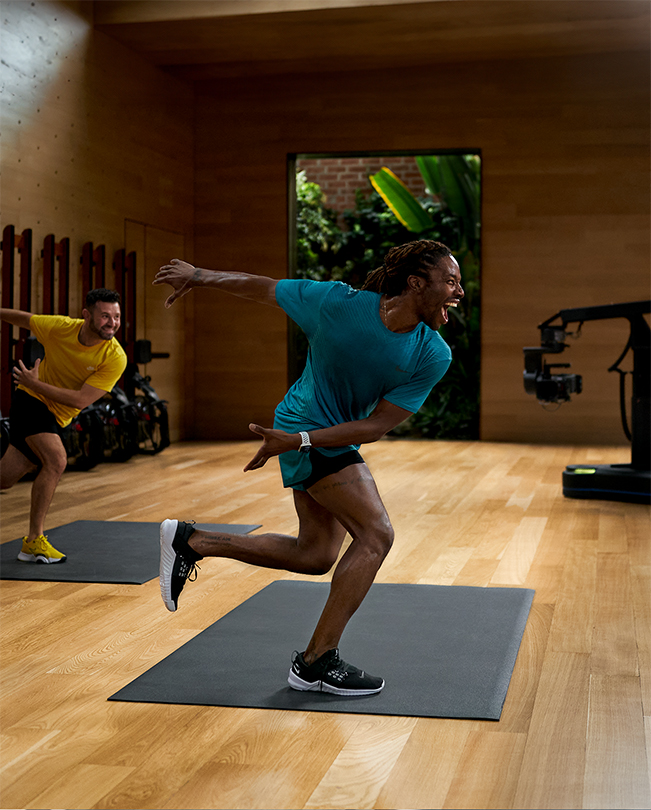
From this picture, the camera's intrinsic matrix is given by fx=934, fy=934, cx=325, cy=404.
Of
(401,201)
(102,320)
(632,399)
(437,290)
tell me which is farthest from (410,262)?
(401,201)

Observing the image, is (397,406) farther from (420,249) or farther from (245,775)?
(245,775)

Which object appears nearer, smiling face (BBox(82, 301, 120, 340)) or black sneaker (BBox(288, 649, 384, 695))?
black sneaker (BBox(288, 649, 384, 695))

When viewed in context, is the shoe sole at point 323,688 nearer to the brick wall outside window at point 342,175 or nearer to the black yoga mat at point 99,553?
the black yoga mat at point 99,553

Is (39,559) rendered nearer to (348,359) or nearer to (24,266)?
(348,359)

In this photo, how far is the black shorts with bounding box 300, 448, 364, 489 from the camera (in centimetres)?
245

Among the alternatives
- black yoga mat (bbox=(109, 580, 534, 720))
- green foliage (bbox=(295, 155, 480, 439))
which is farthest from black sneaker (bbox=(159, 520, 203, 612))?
green foliage (bbox=(295, 155, 480, 439))

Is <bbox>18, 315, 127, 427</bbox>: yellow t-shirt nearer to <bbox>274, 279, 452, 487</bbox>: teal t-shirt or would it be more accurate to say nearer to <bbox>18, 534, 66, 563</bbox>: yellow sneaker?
<bbox>18, 534, 66, 563</bbox>: yellow sneaker

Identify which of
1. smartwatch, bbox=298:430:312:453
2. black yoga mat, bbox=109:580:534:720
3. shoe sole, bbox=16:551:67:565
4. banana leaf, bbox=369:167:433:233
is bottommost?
black yoga mat, bbox=109:580:534:720

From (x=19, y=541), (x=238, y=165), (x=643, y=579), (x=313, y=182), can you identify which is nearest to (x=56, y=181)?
(x=238, y=165)

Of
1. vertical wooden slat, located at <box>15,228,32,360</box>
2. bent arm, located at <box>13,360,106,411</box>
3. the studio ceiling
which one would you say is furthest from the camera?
the studio ceiling

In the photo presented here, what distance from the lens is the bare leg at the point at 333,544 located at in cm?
244

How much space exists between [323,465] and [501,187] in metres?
7.02

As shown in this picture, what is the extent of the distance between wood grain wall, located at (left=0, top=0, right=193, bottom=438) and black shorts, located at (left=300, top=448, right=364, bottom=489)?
463cm

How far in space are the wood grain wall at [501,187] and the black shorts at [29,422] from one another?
17.4ft
